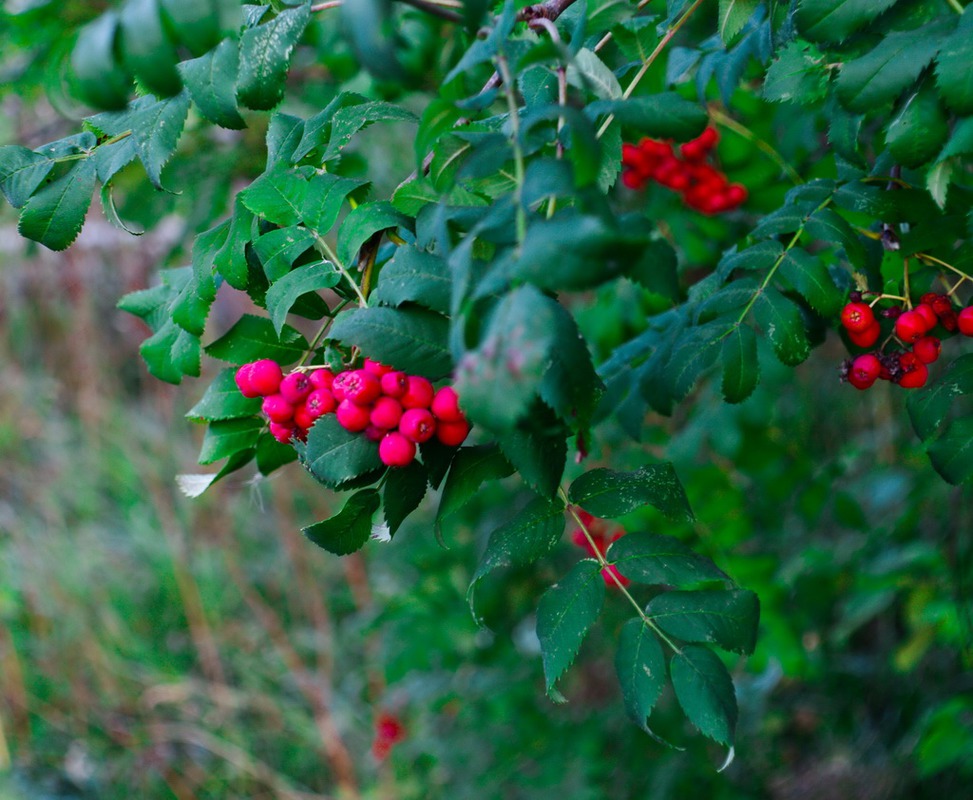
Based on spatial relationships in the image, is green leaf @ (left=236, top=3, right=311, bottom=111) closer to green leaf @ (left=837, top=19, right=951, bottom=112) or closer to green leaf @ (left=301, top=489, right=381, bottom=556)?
green leaf @ (left=301, top=489, right=381, bottom=556)

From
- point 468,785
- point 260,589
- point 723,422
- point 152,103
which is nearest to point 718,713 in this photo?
point 152,103

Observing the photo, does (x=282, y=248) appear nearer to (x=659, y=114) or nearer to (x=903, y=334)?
(x=659, y=114)

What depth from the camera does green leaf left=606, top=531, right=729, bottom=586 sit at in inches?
32.6

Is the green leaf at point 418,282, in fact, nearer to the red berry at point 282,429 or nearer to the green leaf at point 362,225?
the green leaf at point 362,225

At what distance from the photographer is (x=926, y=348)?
0.95 m

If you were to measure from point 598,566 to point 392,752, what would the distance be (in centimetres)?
236

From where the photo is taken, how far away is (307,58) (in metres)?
2.34

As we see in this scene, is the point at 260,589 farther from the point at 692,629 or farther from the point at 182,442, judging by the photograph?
the point at 692,629

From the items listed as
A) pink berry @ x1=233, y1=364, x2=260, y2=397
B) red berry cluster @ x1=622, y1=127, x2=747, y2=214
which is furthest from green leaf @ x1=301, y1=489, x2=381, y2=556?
red berry cluster @ x1=622, y1=127, x2=747, y2=214

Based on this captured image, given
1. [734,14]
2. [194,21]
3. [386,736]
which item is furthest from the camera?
[386,736]

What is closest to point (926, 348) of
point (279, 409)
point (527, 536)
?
point (527, 536)

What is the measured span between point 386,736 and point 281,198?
8.55ft

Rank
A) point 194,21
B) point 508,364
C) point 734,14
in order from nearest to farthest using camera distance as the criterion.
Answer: point 508,364
point 194,21
point 734,14

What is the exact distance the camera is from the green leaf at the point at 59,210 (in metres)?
0.86
